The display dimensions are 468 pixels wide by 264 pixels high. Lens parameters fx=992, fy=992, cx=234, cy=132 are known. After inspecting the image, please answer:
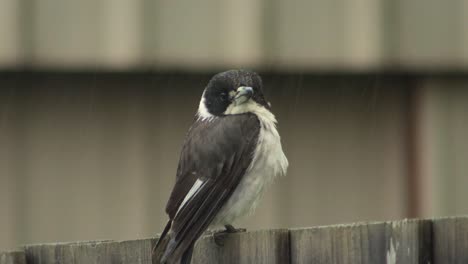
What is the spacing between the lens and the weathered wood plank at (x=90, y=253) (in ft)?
9.82

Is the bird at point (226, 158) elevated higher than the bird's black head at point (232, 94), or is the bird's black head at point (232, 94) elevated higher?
the bird's black head at point (232, 94)

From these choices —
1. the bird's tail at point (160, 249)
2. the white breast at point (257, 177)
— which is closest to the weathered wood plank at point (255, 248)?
the bird's tail at point (160, 249)

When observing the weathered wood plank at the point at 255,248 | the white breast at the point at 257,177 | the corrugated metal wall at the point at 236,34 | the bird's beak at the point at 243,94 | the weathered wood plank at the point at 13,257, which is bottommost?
the weathered wood plank at the point at 255,248

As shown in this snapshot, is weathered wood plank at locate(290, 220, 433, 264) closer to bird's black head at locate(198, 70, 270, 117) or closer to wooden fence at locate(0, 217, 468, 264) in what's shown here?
wooden fence at locate(0, 217, 468, 264)

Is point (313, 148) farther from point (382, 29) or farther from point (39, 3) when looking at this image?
point (39, 3)

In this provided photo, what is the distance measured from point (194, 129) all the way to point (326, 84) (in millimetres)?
1073

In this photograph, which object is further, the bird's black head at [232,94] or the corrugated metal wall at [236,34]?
the corrugated metal wall at [236,34]

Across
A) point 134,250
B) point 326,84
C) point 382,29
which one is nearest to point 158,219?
point 326,84

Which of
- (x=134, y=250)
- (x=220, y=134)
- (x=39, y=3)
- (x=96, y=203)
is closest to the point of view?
(x=134, y=250)

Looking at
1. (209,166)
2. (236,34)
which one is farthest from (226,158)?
(236,34)

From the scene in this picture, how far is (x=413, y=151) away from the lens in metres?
5.35

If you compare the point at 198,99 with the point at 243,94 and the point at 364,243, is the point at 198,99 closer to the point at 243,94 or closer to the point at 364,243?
the point at 243,94

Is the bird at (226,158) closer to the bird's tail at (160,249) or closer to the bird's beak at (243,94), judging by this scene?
the bird's beak at (243,94)

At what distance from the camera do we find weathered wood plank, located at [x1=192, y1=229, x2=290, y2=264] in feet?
10.9
